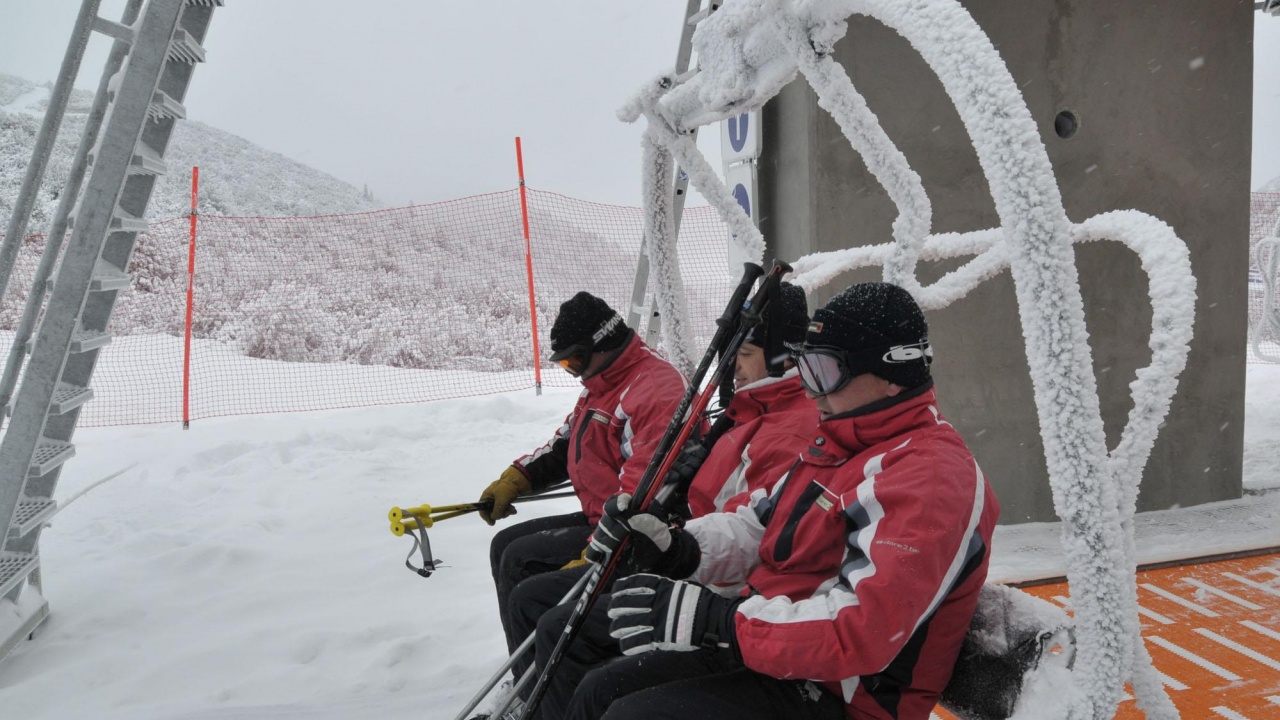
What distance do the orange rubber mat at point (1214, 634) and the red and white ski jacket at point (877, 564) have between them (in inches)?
48.4

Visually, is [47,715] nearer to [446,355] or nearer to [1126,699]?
[1126,699]

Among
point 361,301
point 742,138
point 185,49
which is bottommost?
point 185,49

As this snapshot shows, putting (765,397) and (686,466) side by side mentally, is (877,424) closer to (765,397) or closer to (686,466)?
(765,397)

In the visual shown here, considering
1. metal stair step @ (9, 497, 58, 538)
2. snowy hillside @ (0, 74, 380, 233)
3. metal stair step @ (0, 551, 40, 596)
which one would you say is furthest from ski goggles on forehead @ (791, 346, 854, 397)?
snowy hillside @ (0, 74, 380, 233)

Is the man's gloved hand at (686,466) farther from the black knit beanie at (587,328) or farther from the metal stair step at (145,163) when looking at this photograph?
the metal stair step at (145,163)

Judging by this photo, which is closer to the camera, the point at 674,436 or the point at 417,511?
the point at 674,436

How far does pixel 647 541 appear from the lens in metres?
1.96

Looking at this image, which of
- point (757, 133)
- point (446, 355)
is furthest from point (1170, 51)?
point (446, 355)

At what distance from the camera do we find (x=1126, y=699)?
8.62 ft

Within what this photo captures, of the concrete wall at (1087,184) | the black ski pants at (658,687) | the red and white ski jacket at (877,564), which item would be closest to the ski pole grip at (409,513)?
the black ski pants at (658,687)

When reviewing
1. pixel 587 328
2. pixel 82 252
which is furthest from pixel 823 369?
pixel 82 252

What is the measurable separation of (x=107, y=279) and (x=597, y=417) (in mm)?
2004

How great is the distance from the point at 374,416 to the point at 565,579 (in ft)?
17.5

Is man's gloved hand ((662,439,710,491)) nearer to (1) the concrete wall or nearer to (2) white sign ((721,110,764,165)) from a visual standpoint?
(1) the concrete wall
